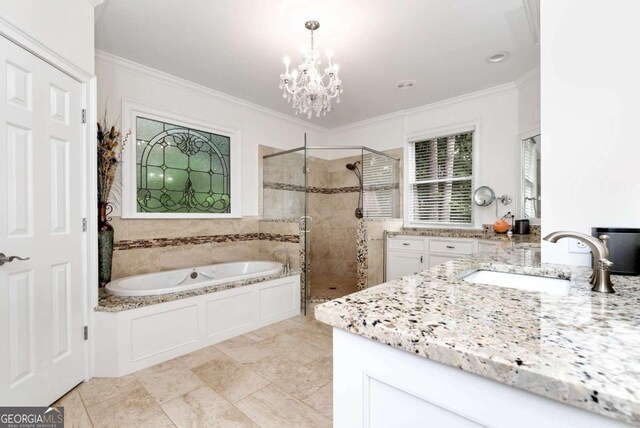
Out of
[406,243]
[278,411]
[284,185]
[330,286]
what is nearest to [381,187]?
[406,243]

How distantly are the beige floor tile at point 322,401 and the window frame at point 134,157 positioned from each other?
2388 millimetres

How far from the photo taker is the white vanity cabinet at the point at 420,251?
11.0ft

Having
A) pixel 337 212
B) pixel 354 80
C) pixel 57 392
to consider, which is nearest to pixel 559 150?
pixel 354 80

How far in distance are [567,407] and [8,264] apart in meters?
2.25

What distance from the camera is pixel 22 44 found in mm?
1547

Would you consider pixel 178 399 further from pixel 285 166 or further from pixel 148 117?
pixel 285 166

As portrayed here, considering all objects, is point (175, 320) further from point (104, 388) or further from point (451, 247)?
point (451, 247)

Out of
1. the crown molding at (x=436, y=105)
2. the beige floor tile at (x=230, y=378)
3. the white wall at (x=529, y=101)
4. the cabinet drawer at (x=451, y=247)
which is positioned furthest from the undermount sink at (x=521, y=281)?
the crown molding at (x=436, y=105)

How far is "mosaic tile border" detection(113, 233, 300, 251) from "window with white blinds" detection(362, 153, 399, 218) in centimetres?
134

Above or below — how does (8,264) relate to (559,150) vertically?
below

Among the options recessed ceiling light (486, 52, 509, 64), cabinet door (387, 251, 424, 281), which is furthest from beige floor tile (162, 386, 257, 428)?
recessed ceiling light (486, 52, 509, 64)

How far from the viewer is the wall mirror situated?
3.12 meters

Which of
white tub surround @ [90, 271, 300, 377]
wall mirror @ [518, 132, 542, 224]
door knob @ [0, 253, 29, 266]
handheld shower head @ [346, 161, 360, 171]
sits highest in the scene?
handheld shower head @ [346, 161, 360, 171]

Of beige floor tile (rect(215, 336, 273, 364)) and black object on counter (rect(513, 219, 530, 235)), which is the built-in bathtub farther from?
black object on counter (rect(513, 219, 530, 235))
